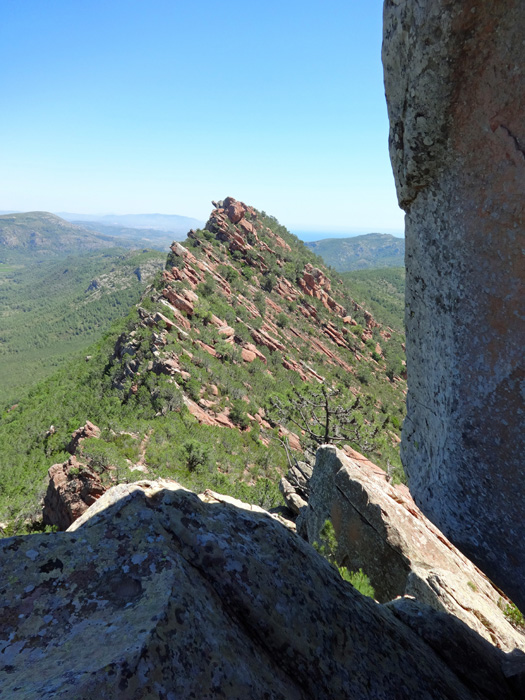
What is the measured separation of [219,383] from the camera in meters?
31.4

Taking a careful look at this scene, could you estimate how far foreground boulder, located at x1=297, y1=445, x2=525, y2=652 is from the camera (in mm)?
6707

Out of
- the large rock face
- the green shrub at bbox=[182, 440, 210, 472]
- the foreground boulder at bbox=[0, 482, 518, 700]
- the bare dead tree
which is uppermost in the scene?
the large rock face

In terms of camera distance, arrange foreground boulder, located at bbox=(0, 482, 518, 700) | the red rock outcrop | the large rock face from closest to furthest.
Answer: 1. foreground boulder, located at bbox=(0, 482, 518, 700)
2. the large rock face
3. the red rock outcrop

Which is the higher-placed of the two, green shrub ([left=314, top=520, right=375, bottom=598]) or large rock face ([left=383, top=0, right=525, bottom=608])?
large rock face ([left=383, top=0, right=525, bottom=608])

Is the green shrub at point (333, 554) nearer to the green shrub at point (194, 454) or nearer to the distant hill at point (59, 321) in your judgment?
the green shrub at point (194, 454)

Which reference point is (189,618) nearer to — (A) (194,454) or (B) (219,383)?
(A) (194,454)

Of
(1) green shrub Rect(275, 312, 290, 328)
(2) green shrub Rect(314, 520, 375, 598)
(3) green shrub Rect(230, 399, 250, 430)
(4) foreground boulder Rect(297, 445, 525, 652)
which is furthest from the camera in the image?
(1) green shrub Rect(275, 312, 290, 328)

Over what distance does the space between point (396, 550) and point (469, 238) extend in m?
6.84

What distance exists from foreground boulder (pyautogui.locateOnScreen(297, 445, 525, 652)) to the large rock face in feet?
8.14

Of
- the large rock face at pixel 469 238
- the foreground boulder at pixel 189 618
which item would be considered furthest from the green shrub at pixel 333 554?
the foreground boulder at pixel 189 618

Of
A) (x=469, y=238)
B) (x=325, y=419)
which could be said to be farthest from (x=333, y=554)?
(x=325, y=419)

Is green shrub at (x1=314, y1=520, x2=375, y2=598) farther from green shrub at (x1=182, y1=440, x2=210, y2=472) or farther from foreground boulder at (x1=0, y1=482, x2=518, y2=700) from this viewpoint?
green shrub at (x1=182, y1=440, x2=210, y2=472)

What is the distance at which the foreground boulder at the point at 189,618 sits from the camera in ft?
7.81

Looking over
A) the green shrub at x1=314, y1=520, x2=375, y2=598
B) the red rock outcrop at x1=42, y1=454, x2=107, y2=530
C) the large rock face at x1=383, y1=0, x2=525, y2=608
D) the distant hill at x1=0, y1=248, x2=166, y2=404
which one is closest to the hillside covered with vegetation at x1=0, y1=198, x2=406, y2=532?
the red rock outcrop at x1=42, y1=454, x2=107, y2=530
